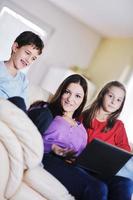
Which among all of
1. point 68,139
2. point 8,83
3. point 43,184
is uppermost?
point 8,83

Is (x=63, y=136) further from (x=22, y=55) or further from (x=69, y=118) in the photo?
(x=22, y=55)

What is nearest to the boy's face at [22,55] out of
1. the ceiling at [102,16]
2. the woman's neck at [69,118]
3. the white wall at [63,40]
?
the woman's neck at [69,118]

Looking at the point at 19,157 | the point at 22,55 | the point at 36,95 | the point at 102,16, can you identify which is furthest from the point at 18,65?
the point at 102,16

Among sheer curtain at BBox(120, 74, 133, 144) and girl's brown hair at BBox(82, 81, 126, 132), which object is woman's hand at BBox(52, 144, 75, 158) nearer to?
girl's brown hair at BBox(82, 81, 126, 132)

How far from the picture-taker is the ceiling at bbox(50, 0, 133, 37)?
286 centimetres

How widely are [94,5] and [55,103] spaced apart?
1.64 m

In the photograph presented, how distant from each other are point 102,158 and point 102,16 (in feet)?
6.62

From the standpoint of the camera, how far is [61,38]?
9.03 feet

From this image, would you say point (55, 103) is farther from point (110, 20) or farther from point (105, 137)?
point (110, 20)

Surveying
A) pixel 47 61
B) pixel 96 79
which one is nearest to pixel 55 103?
pixel 47 61

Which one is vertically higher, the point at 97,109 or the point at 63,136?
the point at 97,109

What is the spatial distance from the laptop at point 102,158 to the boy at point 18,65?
480 mm

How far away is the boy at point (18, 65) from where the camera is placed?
5.22ft

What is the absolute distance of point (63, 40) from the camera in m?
2.77
